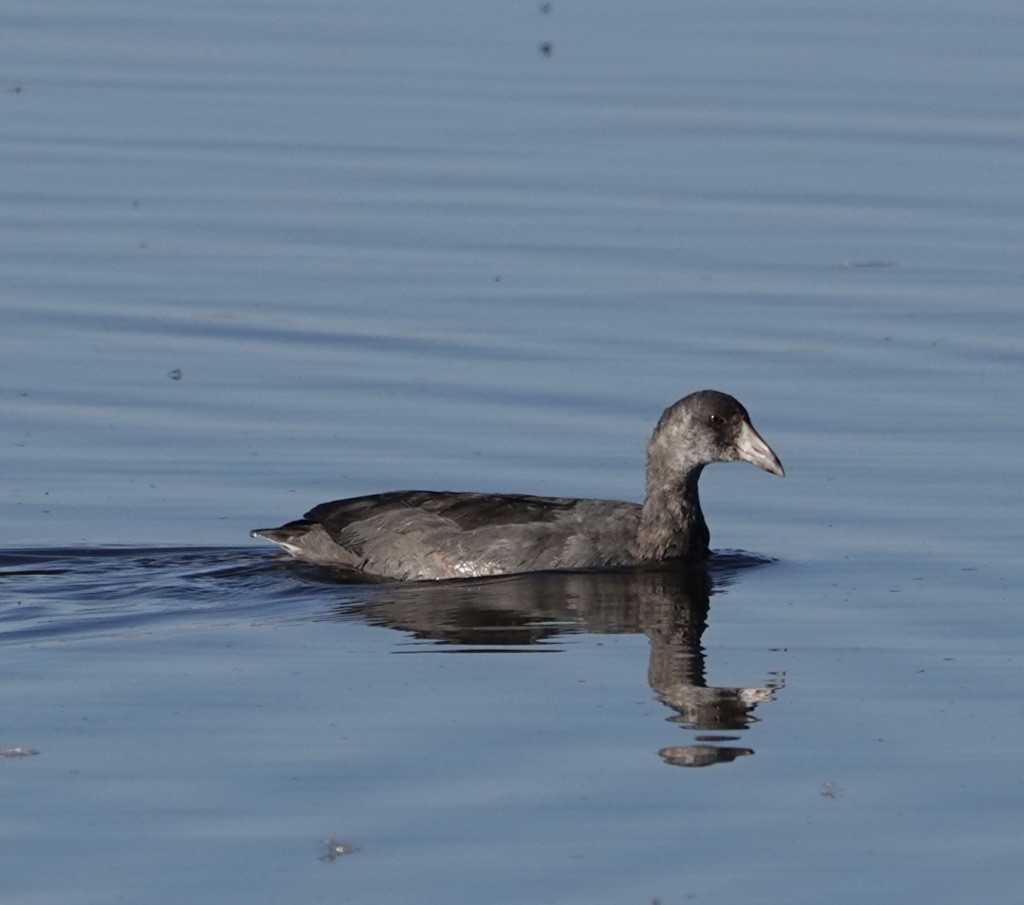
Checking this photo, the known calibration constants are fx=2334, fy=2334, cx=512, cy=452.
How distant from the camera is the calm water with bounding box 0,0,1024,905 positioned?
8.79 metres

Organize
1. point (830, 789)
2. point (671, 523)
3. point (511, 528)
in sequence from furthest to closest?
point (671, 523) < point (511, 528) < point (830, 789)

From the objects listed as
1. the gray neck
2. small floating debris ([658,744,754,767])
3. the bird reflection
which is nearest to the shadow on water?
the bird reflection

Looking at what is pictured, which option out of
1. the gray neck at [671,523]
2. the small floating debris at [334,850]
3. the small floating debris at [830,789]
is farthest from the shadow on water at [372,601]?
the small floating debris at [334,850]

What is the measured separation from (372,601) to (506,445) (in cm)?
275

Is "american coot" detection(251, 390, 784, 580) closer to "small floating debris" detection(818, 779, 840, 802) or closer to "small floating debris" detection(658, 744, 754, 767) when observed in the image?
"small floating debris" detection(658, 744, 754, 767)

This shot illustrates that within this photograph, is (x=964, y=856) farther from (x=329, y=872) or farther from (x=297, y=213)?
(x=297, y=213)

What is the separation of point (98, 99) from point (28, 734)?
1665cm

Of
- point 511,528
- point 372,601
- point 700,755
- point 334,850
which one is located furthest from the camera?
point 511,528

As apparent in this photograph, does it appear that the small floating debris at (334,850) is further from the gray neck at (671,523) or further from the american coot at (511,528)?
the gray neck at (671,523)

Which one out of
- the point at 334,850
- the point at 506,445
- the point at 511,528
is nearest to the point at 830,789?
the point at 334,850

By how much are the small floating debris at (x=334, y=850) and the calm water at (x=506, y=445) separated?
3 centimetres

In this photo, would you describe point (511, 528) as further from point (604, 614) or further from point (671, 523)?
point (604, 614)

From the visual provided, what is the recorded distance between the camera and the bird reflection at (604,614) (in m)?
10.6

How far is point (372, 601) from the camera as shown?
505 inches
